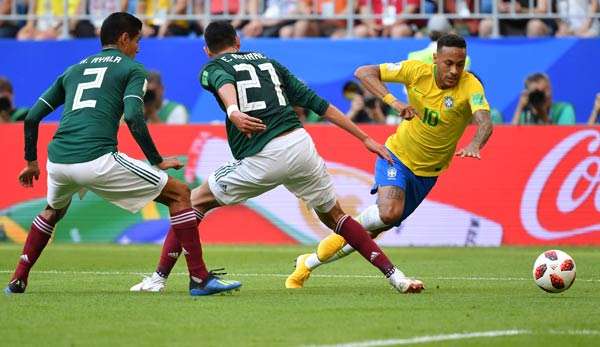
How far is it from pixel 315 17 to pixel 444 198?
13.6 feet

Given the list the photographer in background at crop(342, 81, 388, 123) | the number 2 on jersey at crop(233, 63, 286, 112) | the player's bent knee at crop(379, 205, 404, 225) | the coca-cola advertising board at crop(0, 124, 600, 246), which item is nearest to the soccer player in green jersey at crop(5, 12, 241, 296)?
the number 2 on jersey at crop(233, 63, 286, 112)

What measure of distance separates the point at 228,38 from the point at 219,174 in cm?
111

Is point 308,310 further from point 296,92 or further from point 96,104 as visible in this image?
point 96,104

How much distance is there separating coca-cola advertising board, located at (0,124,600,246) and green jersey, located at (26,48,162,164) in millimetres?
8427

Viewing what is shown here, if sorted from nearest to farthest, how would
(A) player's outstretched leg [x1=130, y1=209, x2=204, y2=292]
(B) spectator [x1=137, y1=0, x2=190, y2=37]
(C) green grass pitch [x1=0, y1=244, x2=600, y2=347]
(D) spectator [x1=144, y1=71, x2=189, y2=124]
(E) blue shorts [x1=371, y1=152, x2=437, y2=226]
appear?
(C) green grass pitch [x1=0, y1=244, x2=600, y2=347] → (A) player's outstretched leg [x1=130, y1=209, x2=204, y2=292] → (E) blue shorts [x1=371, y1=152, x2=437, y2=226] → (D) spectator [x1=144, y1=71, x2=189, y2=124] → (B) spectator [x1=137, y1=0, x2=190, y2=37]

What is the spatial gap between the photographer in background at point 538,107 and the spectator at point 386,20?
2.38 m

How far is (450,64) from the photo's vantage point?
12.2 m

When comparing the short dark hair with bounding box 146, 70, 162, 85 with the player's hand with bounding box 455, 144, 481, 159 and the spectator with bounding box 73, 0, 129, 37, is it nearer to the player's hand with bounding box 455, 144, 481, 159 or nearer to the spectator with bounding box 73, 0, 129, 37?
the spectator with bounding box 73, 0, 129, 37

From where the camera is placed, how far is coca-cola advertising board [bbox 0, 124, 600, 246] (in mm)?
18734

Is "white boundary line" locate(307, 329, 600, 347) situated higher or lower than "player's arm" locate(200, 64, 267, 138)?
lower

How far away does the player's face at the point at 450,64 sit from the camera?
39.9ft

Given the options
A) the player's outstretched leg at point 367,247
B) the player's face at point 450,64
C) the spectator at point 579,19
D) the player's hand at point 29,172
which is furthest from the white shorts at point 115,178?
the spectator at point 579,19

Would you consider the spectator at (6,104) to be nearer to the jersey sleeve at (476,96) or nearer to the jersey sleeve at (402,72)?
the jersey sleeve at (402,72)

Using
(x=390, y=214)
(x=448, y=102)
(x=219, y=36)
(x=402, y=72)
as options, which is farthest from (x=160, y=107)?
(x=219, y=36)
